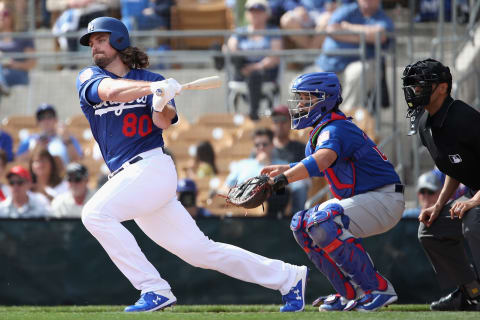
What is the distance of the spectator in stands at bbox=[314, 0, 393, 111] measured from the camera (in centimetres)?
1111

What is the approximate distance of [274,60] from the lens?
11.8m

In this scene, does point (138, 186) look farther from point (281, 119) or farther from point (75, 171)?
point (281, 119)

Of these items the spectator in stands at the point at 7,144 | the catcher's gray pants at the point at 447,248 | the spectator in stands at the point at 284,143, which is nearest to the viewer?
the catcher's gray pants at the point at 447,248

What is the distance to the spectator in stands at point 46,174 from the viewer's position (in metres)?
10.6

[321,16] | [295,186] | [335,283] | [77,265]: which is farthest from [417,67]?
[321,16]

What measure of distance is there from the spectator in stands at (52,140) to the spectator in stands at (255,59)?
224 centimetres

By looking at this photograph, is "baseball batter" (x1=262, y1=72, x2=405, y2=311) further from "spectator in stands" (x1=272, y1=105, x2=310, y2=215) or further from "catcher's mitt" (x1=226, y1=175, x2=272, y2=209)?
"spectator in stands" (x1=272, y1=105, x2=310, y2=215)

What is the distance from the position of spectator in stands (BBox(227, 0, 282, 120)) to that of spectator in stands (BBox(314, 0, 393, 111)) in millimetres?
619

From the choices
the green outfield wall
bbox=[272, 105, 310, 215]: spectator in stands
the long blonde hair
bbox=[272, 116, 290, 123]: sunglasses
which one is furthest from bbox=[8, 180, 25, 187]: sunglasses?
the long blonde hair

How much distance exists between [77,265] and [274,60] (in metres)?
4.19

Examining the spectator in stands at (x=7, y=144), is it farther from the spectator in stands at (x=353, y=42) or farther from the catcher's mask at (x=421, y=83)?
the catcher's mask at (x=421, y=83)

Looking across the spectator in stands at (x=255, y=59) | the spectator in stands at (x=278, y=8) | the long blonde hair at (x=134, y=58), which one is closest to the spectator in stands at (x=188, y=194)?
the spectator in stands at (x=255, y=59)

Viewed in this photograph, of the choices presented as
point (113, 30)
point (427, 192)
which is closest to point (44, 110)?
point (427, 192)

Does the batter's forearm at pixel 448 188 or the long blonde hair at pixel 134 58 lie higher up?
the long blonde hair at pixel 134 58
